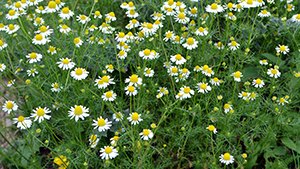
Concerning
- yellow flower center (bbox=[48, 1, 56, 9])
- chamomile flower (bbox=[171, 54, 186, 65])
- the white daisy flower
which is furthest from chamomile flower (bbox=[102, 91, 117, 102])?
yellow flower center (bbox=[48, 1, 56, 9])

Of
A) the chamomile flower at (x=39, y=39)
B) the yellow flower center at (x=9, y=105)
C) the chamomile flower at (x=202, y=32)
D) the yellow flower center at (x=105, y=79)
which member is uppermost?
the chamomile flower at (x=202, y=32)

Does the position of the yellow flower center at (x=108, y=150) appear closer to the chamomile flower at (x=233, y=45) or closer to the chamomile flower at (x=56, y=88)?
the chamomile flower at (x=56, y=88)

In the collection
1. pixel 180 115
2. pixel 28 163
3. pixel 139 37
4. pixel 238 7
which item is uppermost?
pixel 238 7

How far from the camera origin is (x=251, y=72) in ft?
9.77

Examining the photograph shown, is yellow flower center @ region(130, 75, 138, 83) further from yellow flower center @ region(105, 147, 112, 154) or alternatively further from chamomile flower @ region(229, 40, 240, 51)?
chamomile flower @ region(229, 40, 240, 51)

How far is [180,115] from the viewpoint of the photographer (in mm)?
2641

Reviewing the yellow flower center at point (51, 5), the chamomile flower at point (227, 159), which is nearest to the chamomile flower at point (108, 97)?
the chamomile flower at point (227, 159)

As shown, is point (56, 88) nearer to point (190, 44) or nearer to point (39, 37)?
point (39, 37)

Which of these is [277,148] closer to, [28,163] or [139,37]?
[139,37]

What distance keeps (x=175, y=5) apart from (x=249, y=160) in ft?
5.81

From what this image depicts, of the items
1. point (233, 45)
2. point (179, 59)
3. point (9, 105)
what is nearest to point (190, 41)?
point (179, 59)

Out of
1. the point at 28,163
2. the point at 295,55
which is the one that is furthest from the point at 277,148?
the point at 28,163

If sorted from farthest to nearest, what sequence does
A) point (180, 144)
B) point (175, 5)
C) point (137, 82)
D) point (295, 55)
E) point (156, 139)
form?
point (295, 55) < point (175, 5) < point (156, 139) < point (180, 144) < point (137, 82)

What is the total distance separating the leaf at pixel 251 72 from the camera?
2939mm
